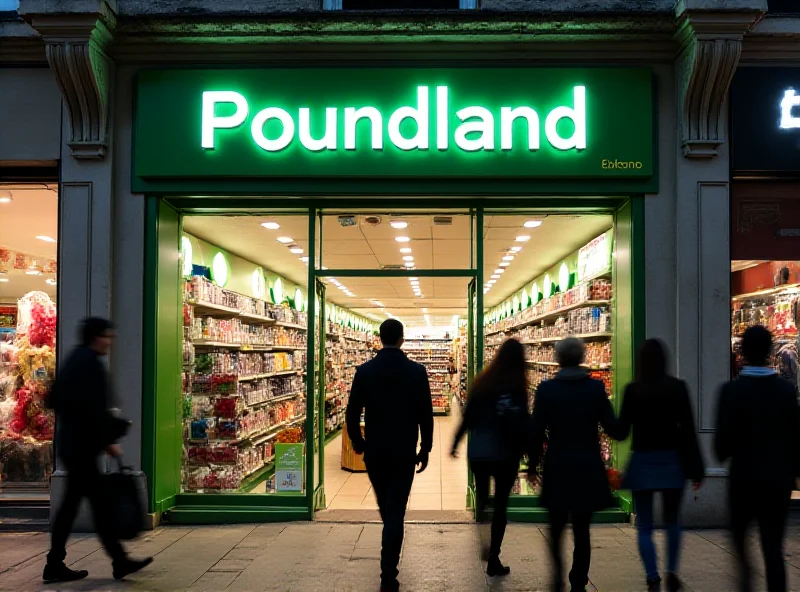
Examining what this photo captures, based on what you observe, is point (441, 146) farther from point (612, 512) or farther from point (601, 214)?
point (612, 512)

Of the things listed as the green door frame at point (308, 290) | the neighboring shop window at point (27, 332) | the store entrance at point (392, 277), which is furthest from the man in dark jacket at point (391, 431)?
the neighboring shop window at point (27, 332)

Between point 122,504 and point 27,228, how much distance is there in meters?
3.80

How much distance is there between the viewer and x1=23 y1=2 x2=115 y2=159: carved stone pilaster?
6609 millimetres

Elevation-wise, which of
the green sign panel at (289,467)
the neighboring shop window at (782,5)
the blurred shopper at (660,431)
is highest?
the neighboring shop window at (782,5)

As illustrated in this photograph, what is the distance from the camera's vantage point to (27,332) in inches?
305

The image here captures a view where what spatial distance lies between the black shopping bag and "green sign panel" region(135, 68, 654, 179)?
10.1 ft

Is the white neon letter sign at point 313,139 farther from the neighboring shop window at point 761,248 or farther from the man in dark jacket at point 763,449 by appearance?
the man in dark jacket at point 763,449

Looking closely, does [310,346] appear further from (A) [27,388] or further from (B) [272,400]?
(A) [27,388]

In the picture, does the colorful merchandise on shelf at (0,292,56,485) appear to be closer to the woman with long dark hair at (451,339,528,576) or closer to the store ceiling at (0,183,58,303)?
the store ceiling at (0,183,58,303)

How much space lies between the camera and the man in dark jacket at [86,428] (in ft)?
16.5

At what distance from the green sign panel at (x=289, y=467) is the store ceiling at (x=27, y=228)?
274cm

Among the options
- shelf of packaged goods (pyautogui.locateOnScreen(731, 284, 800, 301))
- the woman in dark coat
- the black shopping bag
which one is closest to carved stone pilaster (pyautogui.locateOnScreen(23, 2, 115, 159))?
the black shopping bag

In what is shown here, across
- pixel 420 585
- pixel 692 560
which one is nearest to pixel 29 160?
pixel 420 585

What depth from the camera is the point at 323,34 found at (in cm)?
691
